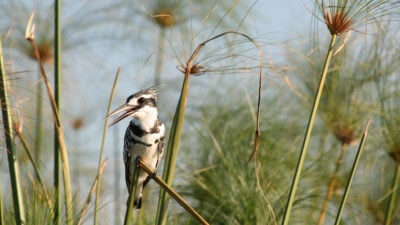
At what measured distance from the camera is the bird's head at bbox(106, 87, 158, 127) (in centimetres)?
376

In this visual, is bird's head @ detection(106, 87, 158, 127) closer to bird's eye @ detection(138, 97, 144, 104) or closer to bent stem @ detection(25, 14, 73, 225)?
bird's eye @ detection(138, 97, 144, 104)

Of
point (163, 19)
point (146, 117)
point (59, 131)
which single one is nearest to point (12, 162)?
point (59, 131)

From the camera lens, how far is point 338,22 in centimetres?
265

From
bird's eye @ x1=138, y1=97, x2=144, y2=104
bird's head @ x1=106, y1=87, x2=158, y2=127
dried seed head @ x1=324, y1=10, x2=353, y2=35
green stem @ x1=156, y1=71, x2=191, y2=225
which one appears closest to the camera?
green stem @ x1=156, y1=71, x2=191, y2=225

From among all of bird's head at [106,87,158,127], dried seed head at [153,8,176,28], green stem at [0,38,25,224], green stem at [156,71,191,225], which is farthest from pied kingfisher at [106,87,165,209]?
green stem at [156,71,191,225]

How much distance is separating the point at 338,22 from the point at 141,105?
142cm

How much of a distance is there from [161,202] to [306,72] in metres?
3.18

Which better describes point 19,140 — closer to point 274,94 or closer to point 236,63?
point 236,63

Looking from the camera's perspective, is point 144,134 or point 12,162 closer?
point 12,162

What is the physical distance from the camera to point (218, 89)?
5984mm

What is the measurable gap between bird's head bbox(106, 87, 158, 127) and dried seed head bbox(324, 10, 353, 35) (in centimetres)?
121

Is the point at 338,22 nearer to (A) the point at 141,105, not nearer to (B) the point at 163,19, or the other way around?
(A) the point at 141,105

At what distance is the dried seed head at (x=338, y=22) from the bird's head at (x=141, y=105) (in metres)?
1.21

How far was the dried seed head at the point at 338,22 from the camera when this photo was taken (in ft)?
8.69
